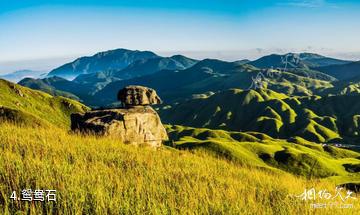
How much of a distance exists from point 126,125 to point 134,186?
19.6m

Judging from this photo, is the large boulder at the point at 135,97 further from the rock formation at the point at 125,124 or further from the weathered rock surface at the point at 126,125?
the weathered rock surface at the point at 126,125

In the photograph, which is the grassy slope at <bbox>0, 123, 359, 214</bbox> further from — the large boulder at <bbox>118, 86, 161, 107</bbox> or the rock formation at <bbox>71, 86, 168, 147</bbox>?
the large boulder at <bbox>118, 86, 161, 107</bbox>

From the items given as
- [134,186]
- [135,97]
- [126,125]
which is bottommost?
[126,125]

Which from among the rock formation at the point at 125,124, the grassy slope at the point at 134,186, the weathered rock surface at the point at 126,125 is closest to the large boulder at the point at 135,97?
the rock formation at the point at 125,124

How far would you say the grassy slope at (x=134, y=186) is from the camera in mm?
8555

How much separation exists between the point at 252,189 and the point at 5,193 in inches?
262

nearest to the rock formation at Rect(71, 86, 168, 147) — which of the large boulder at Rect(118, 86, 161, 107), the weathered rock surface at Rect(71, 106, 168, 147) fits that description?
the weathered rock surface at Rect(71, 106, 168, 147)

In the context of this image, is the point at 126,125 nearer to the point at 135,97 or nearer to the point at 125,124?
the point at 125,124

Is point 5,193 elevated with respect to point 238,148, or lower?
elevated

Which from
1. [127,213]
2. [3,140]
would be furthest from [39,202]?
[3,140]

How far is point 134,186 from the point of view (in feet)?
33.5

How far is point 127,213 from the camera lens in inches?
323

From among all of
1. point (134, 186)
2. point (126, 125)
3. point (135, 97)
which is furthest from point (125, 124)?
point (134, 186)

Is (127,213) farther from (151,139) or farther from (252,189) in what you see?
(151,139)
